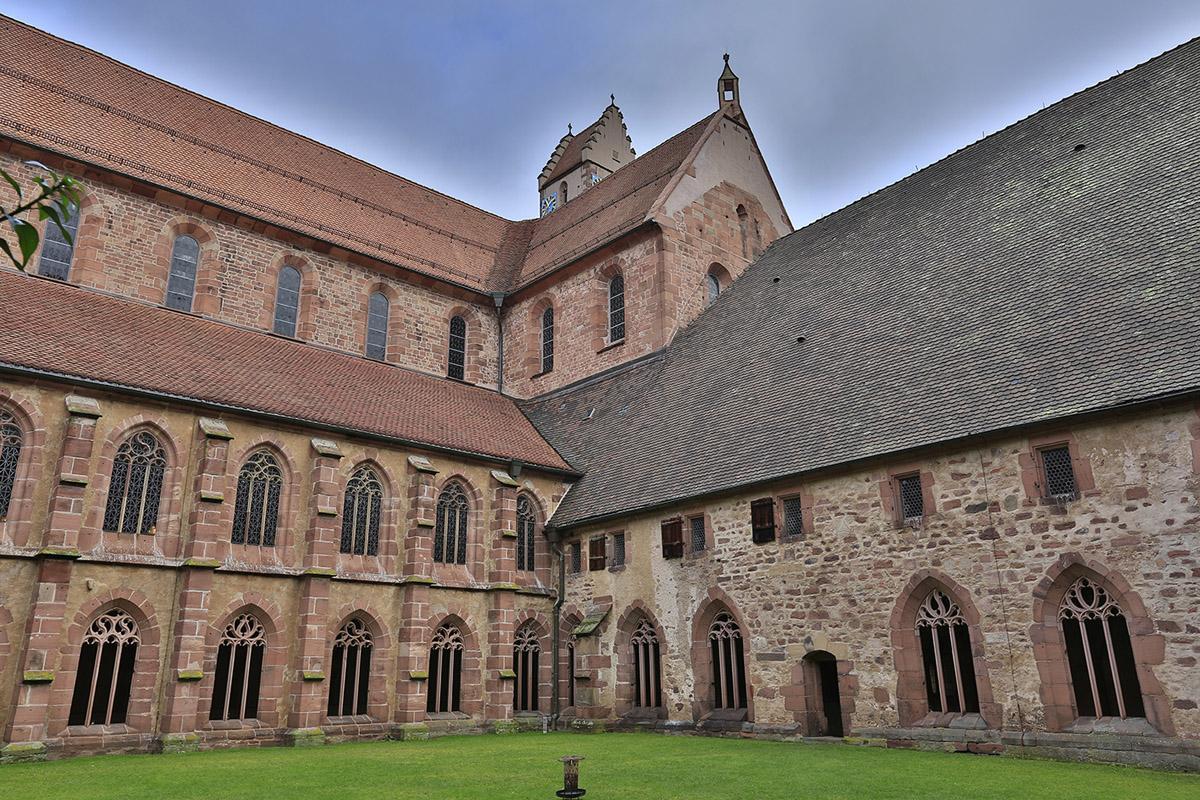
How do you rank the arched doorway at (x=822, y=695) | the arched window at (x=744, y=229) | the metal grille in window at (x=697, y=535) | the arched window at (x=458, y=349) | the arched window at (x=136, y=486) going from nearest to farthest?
the arched doorway at (x=822, y=695) → the arched window at (x=136, y=486) → the metal grille in window at (x=697, y=535) → the arched window at (x=744, y=229) → the arched window at (x=458, y=349)

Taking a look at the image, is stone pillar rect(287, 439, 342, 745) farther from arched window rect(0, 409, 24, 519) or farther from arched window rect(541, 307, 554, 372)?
arched window rect(541, 307, 554, 372)

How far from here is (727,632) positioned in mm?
18234

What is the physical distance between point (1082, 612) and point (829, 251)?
12.9 meters

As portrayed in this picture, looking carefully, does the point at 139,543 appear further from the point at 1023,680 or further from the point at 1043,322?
the point at 1043,322

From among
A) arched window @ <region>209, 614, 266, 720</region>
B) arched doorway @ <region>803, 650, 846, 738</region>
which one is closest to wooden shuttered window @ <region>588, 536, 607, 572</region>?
arched doorway @ <region>803, 650, 846, 738</region>

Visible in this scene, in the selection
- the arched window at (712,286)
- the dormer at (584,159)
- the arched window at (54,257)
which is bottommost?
the arched window at (54,257)

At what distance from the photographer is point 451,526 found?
21.3 metres

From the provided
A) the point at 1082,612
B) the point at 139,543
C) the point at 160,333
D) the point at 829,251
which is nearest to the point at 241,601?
the point at 139,543

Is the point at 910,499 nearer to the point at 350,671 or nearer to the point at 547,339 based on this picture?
the point at 350,671

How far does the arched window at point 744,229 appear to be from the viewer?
28.6m

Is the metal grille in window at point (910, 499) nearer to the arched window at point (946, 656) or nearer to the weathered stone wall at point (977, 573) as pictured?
the weathered stone wall at point (977, 573)

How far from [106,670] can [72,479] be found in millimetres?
3428

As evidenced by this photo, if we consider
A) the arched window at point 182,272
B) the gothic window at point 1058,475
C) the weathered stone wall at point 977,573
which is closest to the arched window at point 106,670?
the arched window at point 182,272

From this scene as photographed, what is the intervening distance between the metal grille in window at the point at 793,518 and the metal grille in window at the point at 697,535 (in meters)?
2.13
